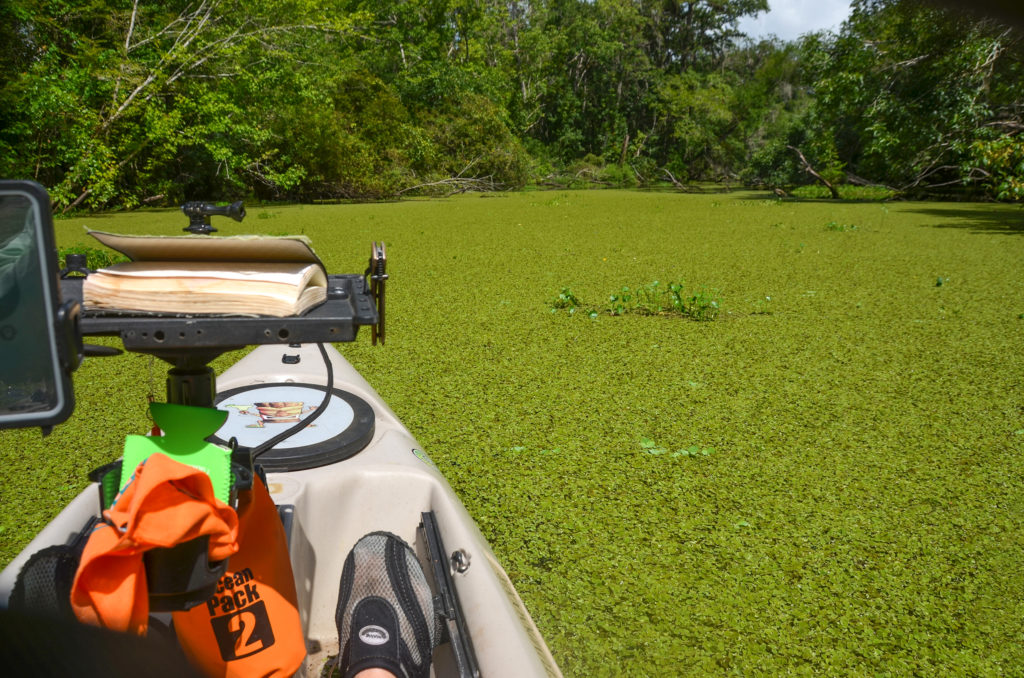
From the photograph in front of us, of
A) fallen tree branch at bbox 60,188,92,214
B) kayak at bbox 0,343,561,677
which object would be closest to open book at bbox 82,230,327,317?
kayak at bbox 0,343,561,677

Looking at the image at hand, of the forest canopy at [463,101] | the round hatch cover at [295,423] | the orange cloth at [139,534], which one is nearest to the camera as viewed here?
the orange cloth at [139,534]

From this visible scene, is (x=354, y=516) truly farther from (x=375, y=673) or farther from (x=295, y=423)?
(x=375, y=673)

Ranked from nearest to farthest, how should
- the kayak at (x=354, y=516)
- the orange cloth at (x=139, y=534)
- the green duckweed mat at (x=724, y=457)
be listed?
the orange cloth at (x=139, y=534) < the kayak at (x=354, y=516) < the green duckweed mat at (x=724, y=457)

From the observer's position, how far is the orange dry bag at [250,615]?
2.50ft

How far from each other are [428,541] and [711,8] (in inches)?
954

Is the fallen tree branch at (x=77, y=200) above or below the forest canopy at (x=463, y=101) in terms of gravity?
below

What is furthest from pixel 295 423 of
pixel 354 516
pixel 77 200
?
pixel 77 200

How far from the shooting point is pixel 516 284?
4.50 m

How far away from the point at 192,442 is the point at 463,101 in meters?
15.1

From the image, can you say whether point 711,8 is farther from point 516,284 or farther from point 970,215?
point 516,284

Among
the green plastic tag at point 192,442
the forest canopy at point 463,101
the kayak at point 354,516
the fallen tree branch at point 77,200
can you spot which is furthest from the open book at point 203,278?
the fallen tree branch at point 77,200

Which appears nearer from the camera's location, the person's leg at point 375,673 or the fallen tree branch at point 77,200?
the person's leg at point 375,673

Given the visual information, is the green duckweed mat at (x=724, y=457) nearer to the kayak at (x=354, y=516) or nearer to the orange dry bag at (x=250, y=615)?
the kayak at (x=354, y=516)

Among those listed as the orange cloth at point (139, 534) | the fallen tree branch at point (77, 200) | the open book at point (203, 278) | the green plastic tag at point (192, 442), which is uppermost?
the open book at point (203, 278)
